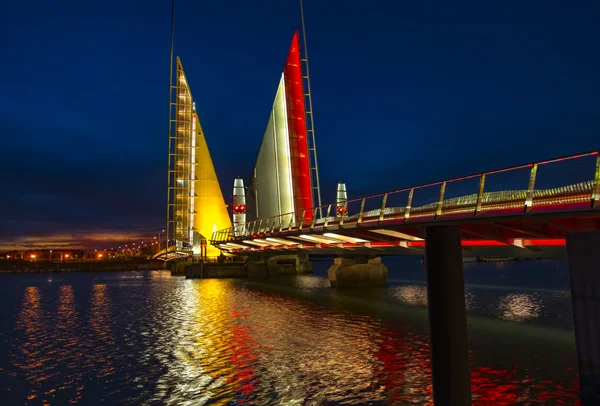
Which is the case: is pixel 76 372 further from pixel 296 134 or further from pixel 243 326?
pixel 296 134

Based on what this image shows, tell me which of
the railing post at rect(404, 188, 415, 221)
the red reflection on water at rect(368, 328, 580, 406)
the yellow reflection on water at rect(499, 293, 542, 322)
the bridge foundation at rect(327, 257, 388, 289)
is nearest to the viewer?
the red reflection on water at rect(368, 328, 580, 406)

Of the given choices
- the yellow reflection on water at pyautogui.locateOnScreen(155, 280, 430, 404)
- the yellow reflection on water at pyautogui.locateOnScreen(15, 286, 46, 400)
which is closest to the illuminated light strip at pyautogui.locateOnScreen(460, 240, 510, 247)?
the yellow reflection on water at pyautogui.locateOnScreen(155, 280, 430, 404)

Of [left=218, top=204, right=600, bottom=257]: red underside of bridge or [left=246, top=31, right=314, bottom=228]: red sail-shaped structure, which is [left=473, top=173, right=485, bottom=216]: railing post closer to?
[left=218, top=204, right=600, bottom=257]: red underside of bridge

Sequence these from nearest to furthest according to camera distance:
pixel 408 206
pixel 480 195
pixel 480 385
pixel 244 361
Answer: pixel 480 385, pixel 480 195, pixel 244 361, pixel 408 206

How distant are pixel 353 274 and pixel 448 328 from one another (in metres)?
35.2

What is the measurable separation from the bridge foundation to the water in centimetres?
1495

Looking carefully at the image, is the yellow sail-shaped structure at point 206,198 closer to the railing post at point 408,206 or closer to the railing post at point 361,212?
the railing post at point 361,212

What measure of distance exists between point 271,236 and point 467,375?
27.8 meters

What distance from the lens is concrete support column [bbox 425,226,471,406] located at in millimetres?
8883

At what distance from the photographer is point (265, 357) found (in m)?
15.0

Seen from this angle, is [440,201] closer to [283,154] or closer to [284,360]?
[284,360]

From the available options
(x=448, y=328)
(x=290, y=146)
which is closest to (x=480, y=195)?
(x=448, y=328)

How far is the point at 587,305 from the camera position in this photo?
29.7 feet

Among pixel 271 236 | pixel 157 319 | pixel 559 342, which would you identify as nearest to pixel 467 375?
pixel 559 342
